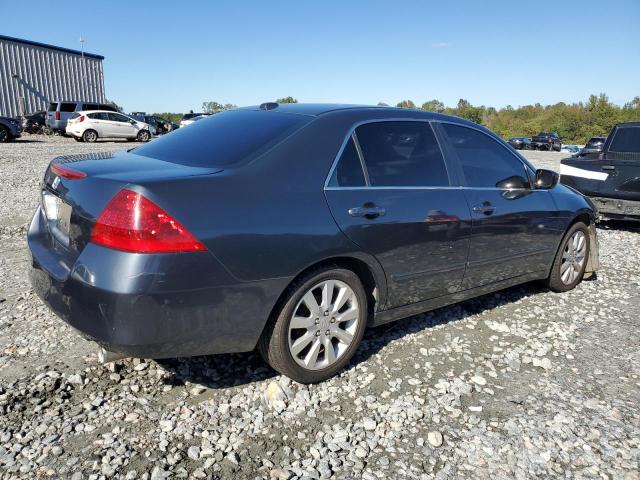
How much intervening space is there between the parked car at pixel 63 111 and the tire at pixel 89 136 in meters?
3.06

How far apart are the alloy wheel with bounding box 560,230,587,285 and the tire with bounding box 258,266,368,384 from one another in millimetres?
2639

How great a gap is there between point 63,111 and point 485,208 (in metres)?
28.2

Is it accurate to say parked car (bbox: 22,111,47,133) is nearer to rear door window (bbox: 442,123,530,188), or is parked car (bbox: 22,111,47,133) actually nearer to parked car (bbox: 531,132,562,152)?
rear door window (bbox: 442,123,530,188)

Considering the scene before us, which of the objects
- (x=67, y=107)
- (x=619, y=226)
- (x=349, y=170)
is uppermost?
(x=67, y=107)

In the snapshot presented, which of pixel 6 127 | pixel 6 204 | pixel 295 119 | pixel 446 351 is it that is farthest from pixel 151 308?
pixel 6 127

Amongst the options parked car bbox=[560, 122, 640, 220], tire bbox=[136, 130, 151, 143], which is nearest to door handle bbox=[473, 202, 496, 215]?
parked car bbox=[560, 122, 640, 220]

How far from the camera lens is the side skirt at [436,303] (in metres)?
3.25

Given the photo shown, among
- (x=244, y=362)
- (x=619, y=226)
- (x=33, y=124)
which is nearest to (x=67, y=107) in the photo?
(x=33, y=124)

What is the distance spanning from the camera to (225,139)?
3025 mm

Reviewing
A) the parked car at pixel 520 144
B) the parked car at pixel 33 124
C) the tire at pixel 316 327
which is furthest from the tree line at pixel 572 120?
the tire at pixel 316 327

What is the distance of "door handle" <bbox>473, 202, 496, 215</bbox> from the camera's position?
3621 mm

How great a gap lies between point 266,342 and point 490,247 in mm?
1957

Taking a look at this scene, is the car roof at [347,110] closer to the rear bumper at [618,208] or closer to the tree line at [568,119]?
the rear bumper at [618,208]

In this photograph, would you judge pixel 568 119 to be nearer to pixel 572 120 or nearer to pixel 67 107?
pixel 572 120
